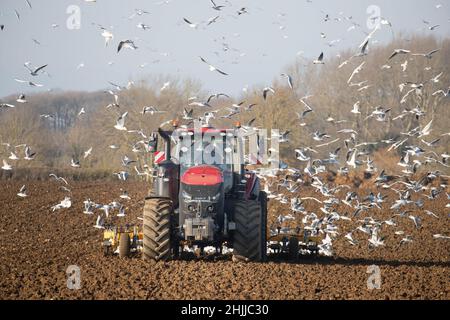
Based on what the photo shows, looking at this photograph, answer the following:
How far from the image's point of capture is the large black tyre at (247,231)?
1261 centimetres

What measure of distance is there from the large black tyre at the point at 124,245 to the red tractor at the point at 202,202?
2.69 feet

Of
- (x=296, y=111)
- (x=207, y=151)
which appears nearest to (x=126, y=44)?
(x=207, y=151)

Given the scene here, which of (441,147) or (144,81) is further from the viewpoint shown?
(144,81)

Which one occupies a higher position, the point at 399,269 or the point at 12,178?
the point at 12,178

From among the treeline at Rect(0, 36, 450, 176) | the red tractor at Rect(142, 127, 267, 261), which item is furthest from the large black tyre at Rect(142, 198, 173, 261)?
the treeline at Rect(0, 36, 450, 176)

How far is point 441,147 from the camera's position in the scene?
40.3 metres

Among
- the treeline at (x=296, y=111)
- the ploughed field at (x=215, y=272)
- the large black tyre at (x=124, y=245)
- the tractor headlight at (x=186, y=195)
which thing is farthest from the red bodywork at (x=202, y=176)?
the treeline at (x=296, y=111)

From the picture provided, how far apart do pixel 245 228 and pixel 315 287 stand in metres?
2.35

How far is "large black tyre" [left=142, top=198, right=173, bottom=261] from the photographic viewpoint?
12.5 m

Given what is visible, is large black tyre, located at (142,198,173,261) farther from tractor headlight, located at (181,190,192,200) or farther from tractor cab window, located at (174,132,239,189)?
tractor cab window, located at (174,132,239,189)

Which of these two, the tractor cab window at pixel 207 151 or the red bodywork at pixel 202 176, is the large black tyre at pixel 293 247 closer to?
the tractor cab window at pixel 207 151

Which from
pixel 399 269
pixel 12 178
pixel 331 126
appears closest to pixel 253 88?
pixel 331 126

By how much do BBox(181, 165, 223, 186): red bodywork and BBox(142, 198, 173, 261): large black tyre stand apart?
1.71 ft
